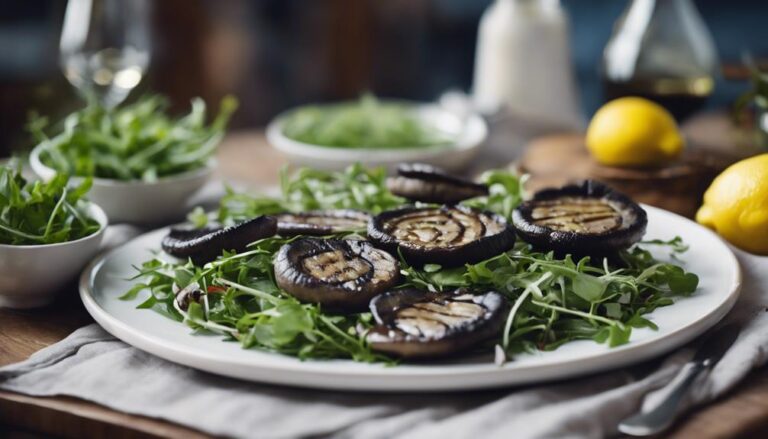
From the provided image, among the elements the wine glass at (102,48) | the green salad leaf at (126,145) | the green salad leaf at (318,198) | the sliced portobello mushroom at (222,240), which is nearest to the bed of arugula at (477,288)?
the sliced portobello mushroom at (222,240)

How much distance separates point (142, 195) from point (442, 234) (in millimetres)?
1027

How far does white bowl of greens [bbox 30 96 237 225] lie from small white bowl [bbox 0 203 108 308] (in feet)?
1.65

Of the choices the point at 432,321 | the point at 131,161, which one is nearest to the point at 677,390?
the point at 432,321

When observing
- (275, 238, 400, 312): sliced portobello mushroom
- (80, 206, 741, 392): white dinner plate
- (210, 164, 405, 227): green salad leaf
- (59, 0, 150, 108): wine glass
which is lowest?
(210, 164, 405, 227): green salad leaf

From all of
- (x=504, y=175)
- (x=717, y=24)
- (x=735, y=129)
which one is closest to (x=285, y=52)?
(x=717, y=24)

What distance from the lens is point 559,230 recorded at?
1.71m

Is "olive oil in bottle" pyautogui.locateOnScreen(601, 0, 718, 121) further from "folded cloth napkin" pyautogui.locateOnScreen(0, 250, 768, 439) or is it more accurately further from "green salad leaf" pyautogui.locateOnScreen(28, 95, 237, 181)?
"folded cloth napkin" pyautogui.locateOnScreen(0, 250, 768, 439)

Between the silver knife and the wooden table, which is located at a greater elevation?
the silver knife

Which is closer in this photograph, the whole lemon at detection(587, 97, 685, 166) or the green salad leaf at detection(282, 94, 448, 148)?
the whole lemon at detection(587, 97, 685, 166)

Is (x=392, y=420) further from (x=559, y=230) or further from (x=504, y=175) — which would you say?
(x=504, y=175)

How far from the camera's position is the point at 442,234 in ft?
5.65

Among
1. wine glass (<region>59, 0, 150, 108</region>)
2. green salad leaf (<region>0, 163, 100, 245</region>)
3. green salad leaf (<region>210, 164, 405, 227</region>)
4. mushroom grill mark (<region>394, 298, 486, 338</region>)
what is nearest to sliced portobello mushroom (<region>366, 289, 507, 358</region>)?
mushroom grill mark (<region>394, 298, 486, 338</region>)

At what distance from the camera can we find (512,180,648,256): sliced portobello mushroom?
1.69 m

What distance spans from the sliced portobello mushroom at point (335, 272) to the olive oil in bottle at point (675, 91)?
1745 mm
